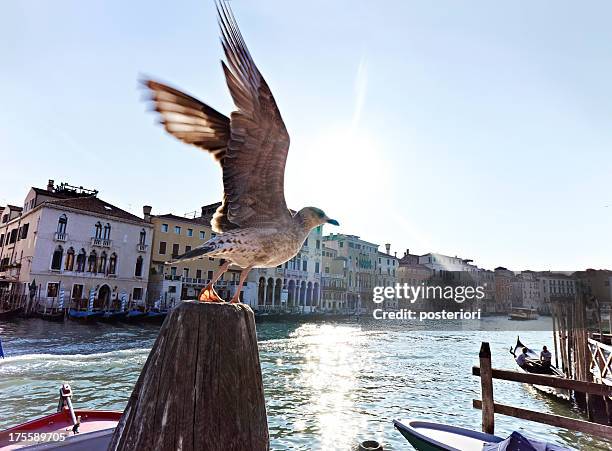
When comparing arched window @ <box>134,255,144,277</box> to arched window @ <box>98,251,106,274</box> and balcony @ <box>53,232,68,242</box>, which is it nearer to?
arched window @ <box>98,251,106,274</box>

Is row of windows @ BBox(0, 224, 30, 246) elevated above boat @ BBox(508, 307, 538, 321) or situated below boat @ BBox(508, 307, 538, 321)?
above

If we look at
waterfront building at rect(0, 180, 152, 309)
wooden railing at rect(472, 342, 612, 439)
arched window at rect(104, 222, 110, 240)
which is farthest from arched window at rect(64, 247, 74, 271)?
wooden railing at rect(472, 342, 612, 439)

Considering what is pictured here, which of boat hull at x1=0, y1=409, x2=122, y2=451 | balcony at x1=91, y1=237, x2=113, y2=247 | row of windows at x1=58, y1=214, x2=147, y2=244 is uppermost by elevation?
row of windows at x1=58, y1=214, x2=147, y2=244

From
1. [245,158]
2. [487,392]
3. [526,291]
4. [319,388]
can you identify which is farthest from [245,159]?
[526,291]

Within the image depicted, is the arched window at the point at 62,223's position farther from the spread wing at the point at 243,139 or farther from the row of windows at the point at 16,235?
the spread wing at the point at 243,139

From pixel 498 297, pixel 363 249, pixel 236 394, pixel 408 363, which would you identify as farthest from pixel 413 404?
pixel 498 297

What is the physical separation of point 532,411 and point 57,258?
35.1 metres

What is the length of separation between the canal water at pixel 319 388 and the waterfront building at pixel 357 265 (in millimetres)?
40301

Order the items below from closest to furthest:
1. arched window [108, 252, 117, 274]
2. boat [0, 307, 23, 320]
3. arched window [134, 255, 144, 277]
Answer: boat [0, 307, 23, 320]
arched window [108, 252, 117, 274]
arched window [134, 255, 144, 277]

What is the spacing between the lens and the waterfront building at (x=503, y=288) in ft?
270

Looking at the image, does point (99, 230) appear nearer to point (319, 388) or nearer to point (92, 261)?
point (92, 261)

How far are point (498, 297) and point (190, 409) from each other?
92569 millimetres

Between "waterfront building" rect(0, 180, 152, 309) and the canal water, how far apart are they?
37.8 feet

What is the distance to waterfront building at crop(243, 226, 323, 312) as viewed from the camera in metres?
47.2
